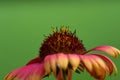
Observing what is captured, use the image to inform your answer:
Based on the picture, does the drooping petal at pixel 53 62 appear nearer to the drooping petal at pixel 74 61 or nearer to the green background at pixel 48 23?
the drooping petal at pixel 74 61

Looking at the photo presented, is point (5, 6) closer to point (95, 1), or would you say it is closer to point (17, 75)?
point (95, 1)

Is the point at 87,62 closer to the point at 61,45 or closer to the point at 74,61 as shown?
the point at 74,61

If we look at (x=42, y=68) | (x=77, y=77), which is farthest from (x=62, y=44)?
(x=77, y=77)

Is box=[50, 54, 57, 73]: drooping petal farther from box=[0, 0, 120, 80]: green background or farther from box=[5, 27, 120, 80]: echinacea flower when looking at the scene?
box=[0, 0, 120, 80]: green background

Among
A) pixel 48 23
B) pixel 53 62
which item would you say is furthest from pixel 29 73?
pixel 48 23

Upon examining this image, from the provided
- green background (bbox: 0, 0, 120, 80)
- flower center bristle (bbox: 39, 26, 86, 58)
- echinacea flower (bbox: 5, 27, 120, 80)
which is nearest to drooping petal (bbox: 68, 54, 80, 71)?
echinacea flower (bbox: 5, 27, 120, 80)

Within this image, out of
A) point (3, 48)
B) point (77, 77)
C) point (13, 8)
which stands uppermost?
point (13, 8)
